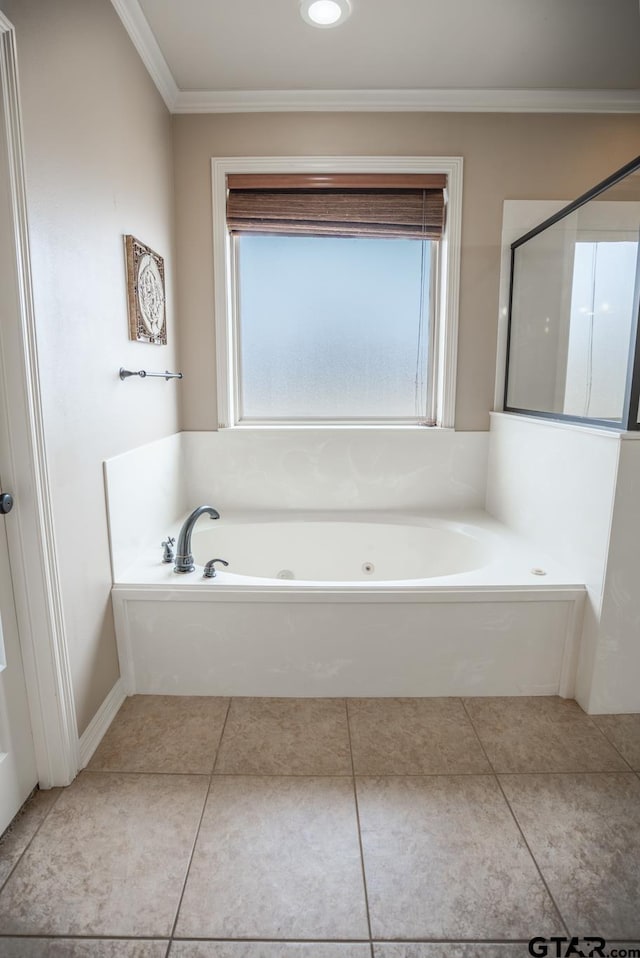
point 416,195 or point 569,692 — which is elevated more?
point 416,195

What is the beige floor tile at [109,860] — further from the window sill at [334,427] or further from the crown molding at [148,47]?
the crown molding at [148,47]

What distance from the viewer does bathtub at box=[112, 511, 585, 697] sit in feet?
6.13

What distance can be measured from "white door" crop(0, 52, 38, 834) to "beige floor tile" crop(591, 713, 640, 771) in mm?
1841

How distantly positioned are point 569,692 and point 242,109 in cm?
299

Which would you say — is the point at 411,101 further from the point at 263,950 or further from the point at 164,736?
the point at 263,950

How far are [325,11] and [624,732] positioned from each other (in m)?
2.80

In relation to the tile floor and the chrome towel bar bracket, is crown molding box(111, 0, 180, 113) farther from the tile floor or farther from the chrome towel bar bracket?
the tile floor

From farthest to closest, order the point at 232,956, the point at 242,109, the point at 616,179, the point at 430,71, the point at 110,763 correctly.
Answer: the point at 242,109 → the point at 430,71 → the point at 616,179 → the point at 110,763 → the point at 232,956

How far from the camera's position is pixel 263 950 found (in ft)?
3.60

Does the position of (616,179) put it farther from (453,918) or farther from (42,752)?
(42,752)

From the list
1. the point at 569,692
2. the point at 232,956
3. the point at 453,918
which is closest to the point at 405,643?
the point at 569,692

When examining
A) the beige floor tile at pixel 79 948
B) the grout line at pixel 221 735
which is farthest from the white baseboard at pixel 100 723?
the beige floor tile at pixel 79 948

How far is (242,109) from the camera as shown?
2.51m

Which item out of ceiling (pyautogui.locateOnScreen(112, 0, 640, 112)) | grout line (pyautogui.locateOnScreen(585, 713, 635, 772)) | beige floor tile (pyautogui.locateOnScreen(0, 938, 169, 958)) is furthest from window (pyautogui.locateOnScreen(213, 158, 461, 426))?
beige floor tile (pyautogui.locateOnScreen(0, 938, 169, 958))
